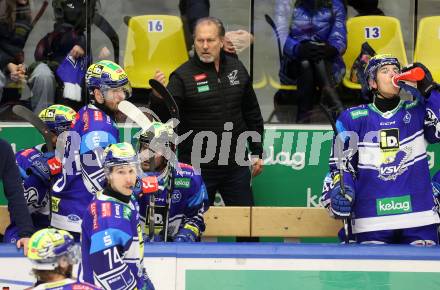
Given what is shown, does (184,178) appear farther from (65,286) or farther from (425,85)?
(65,286)

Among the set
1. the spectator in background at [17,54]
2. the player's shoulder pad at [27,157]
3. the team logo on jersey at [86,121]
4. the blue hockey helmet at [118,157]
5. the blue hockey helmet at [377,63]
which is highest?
the spectator in background at [17,54]

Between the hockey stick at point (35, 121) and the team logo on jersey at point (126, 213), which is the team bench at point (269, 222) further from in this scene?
the team logo on jersey at point (126, 213)

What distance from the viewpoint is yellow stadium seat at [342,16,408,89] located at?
319 inches

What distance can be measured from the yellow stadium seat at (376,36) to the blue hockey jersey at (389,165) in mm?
1817

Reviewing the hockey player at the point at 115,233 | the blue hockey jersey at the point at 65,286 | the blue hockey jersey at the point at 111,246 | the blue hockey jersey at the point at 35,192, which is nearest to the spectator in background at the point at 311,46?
the blue hockey jersey at the point at 35,192

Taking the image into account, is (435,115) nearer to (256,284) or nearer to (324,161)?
(256,284)

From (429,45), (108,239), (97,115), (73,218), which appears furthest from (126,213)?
(429,45)

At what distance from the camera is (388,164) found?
6.31m

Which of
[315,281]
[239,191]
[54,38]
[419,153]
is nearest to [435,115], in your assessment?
[419,153]

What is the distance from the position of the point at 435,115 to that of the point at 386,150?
32 cm

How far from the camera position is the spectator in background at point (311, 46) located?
7.89 m

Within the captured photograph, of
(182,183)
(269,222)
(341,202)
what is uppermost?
(182,183)

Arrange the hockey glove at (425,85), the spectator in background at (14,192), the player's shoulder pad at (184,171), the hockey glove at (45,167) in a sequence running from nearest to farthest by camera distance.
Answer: the spectator in background at (14,192), the hockey glove at (425,85), the player's shoulder pad at (184,171), the hockey glove at (45,167)

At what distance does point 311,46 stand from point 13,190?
9.41 ft
